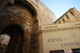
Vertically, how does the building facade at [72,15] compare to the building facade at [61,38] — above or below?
above

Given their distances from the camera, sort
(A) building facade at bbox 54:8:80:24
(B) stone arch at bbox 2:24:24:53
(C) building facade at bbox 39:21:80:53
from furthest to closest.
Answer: (A) building facade at bbox 54:8:80:24, (B) stone arch at bbox 2:24:24:53, (C) building facade at bbox 39:21:80:53

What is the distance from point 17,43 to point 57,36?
3.09m

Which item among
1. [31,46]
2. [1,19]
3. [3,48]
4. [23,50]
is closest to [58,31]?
[31,46]

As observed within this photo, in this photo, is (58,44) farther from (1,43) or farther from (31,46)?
(1,43)

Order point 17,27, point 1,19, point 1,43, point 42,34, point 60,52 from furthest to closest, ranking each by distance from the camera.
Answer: point 17,27, point 42,34, point 1,19, point 1,43, point 60,52

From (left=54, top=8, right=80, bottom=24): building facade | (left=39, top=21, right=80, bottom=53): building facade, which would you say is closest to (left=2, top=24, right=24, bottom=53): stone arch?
(left=39, top=21, right=80, bottom=53): building facade

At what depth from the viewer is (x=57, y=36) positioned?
4.40 m

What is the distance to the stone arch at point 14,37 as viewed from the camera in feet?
A: 14.2

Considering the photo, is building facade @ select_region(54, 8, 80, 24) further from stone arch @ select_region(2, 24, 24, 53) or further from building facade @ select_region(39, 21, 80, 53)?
stone arch @ select_region(2, 24, 24, 53)

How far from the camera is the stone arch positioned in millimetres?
4316

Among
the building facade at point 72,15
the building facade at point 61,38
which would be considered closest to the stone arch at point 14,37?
the building facade at point 61,38

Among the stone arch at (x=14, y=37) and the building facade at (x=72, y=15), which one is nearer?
the stone arch at (x=14, y=37)

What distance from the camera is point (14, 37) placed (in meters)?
4.84

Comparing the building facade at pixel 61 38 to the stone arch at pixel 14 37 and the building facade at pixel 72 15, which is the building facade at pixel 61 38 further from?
the building facade at pixel 72 15
